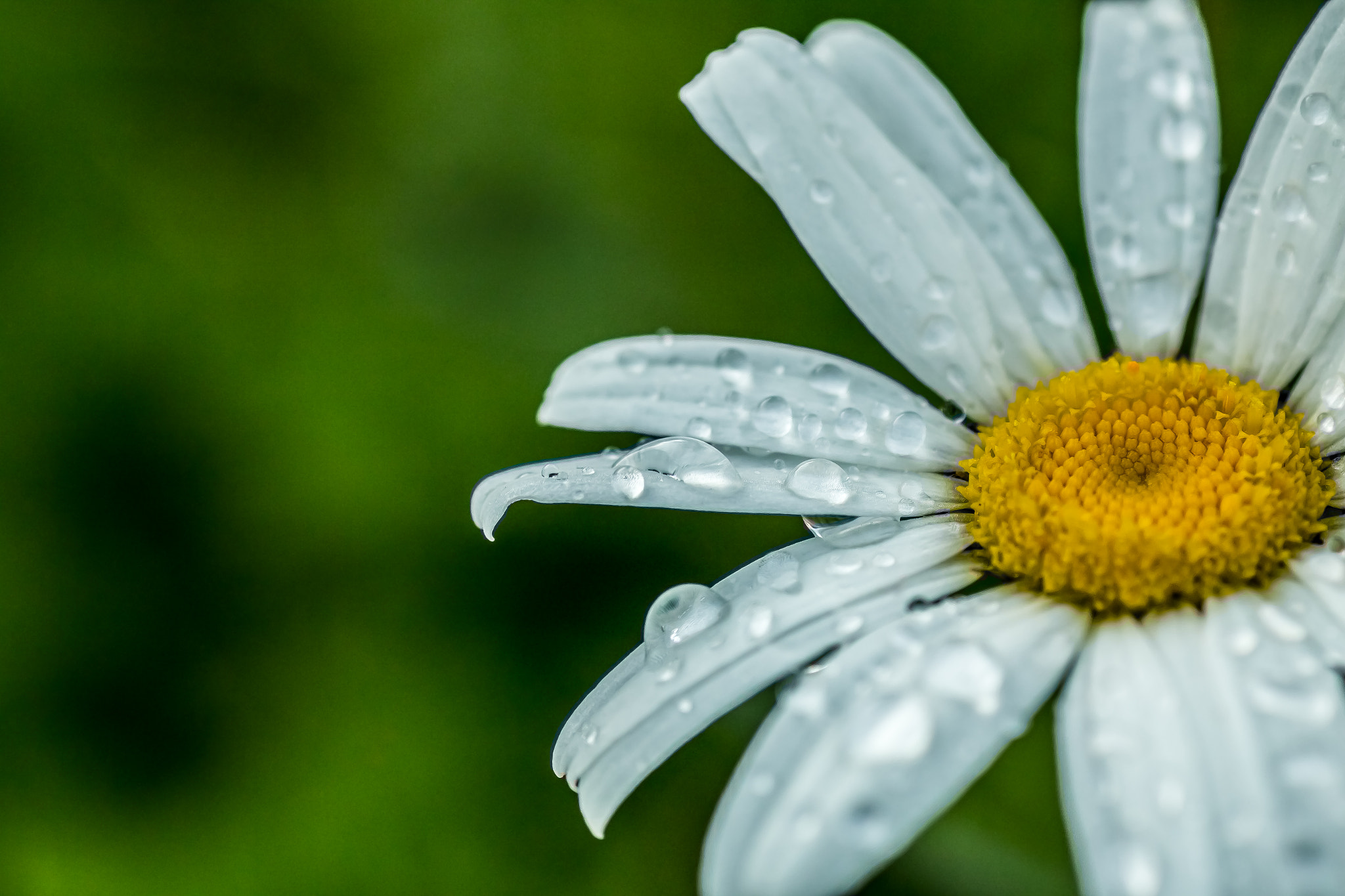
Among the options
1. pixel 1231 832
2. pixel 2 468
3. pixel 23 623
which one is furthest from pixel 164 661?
pixel 1231 832

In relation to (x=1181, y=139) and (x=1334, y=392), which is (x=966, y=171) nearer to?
(x=1181, y=139)

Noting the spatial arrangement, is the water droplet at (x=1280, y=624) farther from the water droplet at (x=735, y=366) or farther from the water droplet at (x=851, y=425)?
the water droplet at (x=735, y=366)

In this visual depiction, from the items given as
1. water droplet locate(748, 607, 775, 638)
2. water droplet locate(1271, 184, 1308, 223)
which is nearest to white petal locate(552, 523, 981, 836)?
water droplet locate(748, 607, 775, 638)

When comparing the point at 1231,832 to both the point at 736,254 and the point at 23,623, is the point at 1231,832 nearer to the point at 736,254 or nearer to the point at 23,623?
the point at 736,254

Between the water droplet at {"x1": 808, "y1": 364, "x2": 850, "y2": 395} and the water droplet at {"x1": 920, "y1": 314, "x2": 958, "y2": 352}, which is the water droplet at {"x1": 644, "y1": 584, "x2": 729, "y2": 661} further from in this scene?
the water droplet at {"x1": 920, "y1": 314, "x2": 958, "y2": 352}

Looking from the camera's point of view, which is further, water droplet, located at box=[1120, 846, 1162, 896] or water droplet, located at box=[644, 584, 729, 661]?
water droplet, located at box=[644, 584, 729, 661]

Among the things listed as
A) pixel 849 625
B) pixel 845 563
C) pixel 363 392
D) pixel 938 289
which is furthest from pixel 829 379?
pixel 363 392
